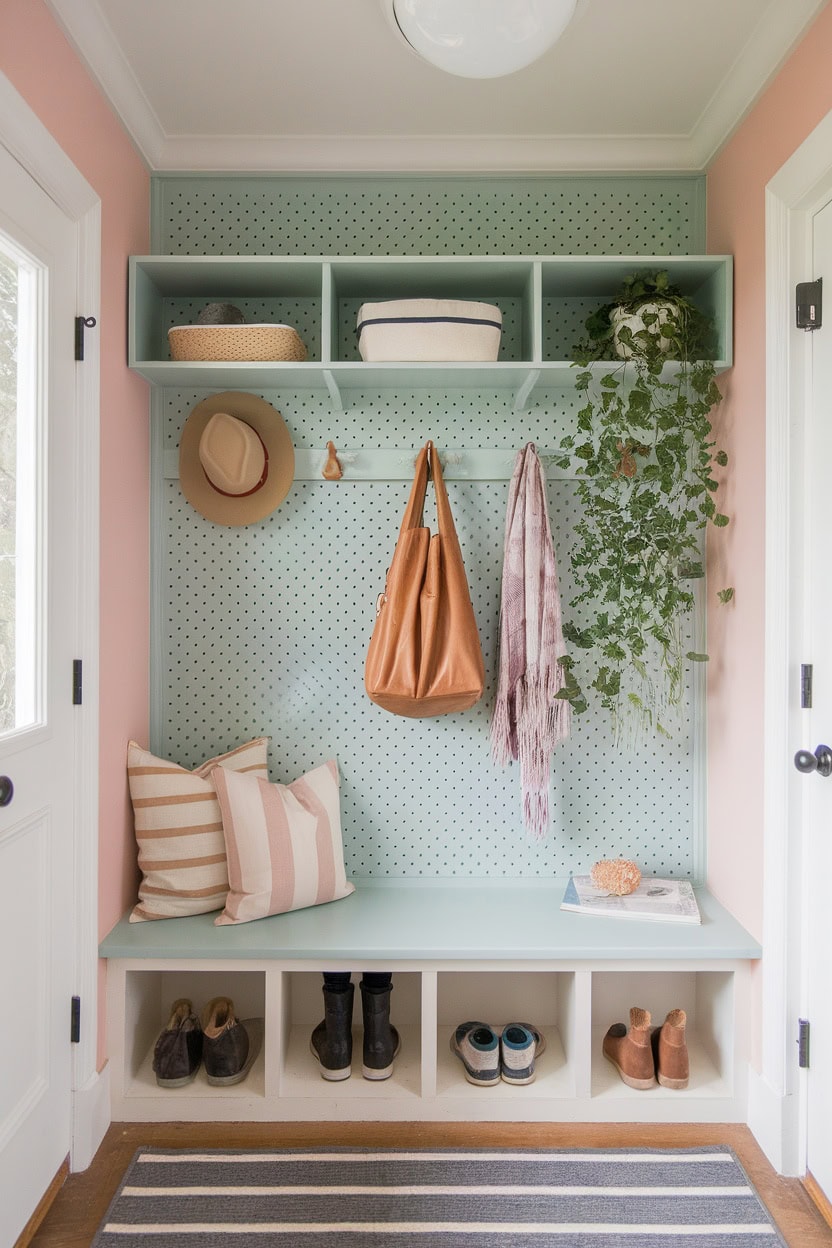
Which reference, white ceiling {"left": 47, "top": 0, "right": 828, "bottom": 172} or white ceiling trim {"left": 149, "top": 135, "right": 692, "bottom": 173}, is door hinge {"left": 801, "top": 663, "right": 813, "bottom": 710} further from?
white ceiling trim {"left": 149, "top": 135, "right": 692, "bottom": 173}

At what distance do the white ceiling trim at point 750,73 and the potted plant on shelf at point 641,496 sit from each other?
15.0 inches

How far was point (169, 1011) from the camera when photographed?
2387 mm

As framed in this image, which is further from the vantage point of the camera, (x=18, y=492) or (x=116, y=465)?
(x=116, y=465)

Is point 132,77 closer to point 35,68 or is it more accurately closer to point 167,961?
point 35,68

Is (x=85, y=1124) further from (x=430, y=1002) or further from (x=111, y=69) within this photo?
(x=111, y=69)

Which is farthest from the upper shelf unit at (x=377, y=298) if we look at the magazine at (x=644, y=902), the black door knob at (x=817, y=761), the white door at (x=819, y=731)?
the magazine at (x=644, y=902)

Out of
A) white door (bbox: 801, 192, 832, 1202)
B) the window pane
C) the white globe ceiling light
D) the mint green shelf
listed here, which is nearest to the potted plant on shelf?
white door (bbox: 801, 192, 832, 1202)

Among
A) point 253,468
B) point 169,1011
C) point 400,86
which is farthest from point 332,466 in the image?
point 169,1011

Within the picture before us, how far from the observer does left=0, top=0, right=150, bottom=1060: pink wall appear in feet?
6.16

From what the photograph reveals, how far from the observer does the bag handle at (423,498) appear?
223 cm

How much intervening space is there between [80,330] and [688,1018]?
2.38 m

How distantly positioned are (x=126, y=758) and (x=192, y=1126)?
0.90 meters

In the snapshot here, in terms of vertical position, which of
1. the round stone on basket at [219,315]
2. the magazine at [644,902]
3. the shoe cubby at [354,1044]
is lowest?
the shoe cubby at [354,1044]

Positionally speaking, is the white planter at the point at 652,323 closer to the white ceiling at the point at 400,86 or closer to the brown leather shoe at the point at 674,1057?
the white ceiling at the point at 400,86
